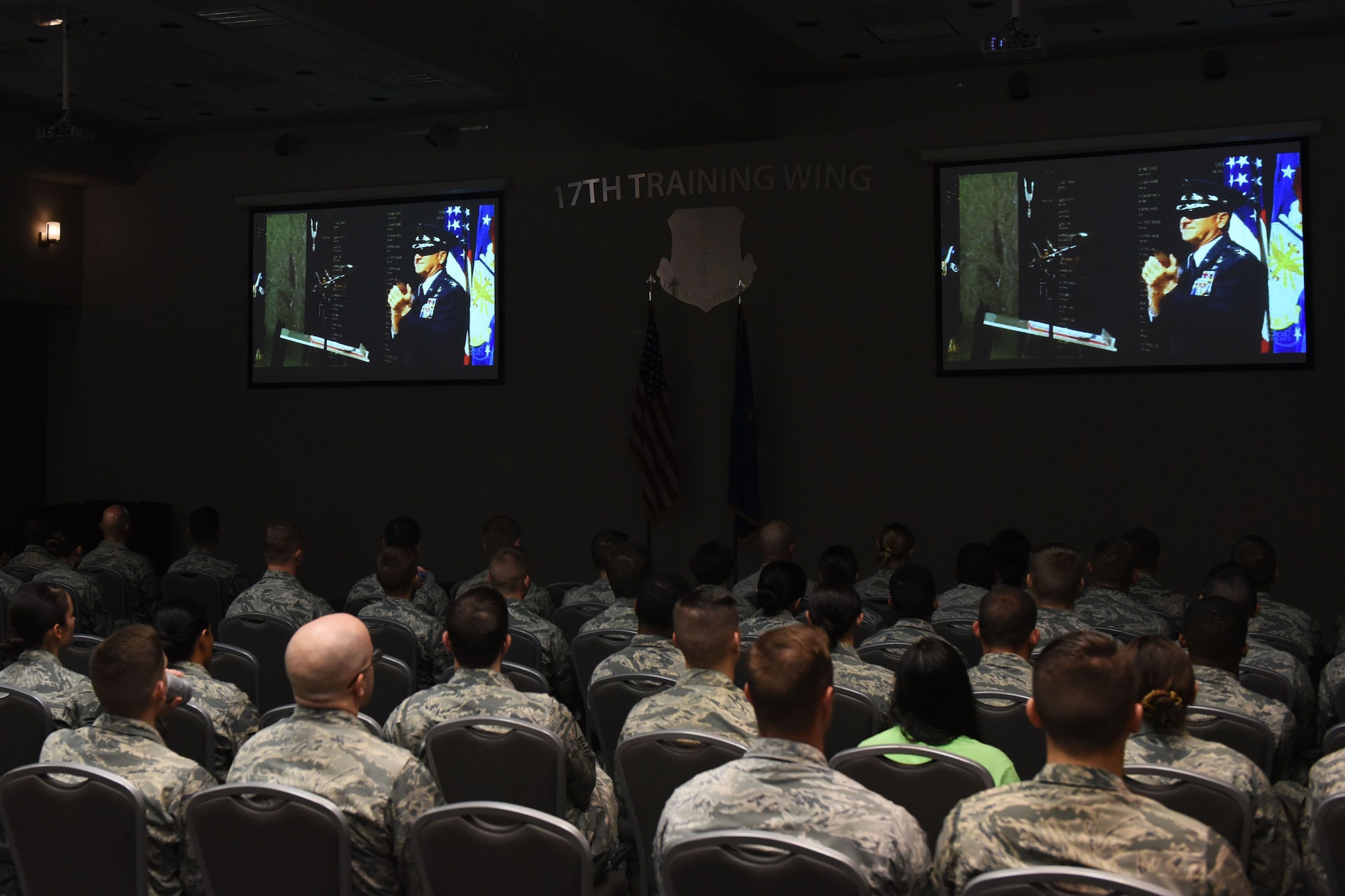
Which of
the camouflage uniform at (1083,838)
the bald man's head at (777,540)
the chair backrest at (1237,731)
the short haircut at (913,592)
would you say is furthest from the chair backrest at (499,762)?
the bald man's head at (777,540)

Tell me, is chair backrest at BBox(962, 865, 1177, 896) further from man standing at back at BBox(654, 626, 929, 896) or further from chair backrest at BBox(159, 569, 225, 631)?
chair backrest at BBox(159, 569, 225, 631)

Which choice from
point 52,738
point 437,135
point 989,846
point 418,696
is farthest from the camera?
point 437,135

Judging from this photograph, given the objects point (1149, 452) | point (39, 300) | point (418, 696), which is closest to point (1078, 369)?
point (1149, 452)

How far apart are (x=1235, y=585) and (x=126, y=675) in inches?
160

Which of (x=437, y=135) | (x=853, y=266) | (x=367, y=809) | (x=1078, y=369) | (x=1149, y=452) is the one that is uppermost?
(x=437, y=135)

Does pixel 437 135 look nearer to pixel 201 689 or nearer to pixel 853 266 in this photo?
pixel 853 266

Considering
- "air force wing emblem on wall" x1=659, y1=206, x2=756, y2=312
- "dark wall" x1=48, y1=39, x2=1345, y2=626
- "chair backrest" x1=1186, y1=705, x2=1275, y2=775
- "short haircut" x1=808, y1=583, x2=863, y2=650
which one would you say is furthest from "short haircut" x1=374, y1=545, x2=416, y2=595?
"air force wing emblem on wall" x1=659, y1=206, x2=756, y2=312

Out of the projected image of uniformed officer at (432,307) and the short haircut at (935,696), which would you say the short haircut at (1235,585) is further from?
the projected image of uniformed officer at (432,307)

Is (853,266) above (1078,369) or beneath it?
above

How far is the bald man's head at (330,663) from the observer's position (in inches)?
110

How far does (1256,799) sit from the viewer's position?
2699 millimetres

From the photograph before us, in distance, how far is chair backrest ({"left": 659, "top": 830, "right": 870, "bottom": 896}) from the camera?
79.7 inches

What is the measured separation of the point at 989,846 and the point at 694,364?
746cm

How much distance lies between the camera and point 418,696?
3.42 metres
